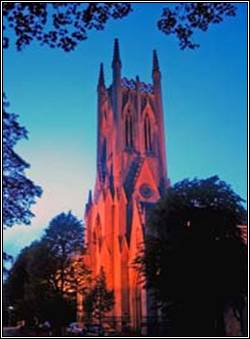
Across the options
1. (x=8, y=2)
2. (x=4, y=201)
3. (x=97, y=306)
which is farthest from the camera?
(x=97, y=306)

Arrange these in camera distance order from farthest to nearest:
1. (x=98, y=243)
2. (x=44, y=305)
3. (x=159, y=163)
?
(x=159, y=163) → (x=98, y=243) → (x=44, y=305)

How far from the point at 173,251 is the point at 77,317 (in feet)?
89.3

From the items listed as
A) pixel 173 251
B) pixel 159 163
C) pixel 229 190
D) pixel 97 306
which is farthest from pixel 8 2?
pixel 159 163

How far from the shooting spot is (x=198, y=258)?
2138 cm

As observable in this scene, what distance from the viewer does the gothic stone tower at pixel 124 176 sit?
163 ft

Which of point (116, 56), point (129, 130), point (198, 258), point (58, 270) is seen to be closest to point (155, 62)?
point (116, 56)

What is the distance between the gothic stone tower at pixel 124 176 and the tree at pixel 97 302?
4.09m

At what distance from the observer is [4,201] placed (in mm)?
9500

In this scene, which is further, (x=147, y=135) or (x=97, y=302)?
(x=147, y=135)

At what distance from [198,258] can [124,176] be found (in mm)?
39195

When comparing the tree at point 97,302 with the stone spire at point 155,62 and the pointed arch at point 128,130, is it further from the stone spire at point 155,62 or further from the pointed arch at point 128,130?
the stone spire at point 155,62

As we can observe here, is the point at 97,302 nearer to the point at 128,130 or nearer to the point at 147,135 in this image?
the point at 128,130

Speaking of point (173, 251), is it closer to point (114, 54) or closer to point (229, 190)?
point (229, 190)

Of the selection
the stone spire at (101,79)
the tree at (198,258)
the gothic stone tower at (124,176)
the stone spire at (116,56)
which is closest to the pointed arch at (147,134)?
the gothic stone tower at (124,176)
